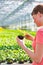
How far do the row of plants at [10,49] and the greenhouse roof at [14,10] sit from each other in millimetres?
300

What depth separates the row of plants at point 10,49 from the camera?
18.1 feet

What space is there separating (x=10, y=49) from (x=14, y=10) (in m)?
1.74

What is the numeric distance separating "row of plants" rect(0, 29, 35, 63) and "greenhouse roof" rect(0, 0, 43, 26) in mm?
300

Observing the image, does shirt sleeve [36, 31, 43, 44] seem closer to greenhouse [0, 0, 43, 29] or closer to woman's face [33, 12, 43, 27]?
woman's face [33, 12, 43, 27]

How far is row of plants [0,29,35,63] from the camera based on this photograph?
18.1 ft

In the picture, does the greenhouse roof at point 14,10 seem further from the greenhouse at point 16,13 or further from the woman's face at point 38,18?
the woman's face at point 38,18

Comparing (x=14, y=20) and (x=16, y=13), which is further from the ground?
(x=16, y=13)

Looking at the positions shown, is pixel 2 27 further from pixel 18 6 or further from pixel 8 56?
pixel 8 56

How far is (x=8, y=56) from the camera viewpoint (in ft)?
18.6

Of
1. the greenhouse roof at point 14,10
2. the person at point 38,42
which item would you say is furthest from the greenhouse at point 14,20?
the person at point 38,42

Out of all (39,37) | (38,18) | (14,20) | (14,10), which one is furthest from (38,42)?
(14,10)

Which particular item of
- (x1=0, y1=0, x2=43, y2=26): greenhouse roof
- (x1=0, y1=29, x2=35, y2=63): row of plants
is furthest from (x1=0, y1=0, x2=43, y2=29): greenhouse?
(x1=0, y1=29, x2=35, y2=63): row of plants

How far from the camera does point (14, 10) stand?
774 cm

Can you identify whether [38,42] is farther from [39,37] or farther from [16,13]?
[16,13]
